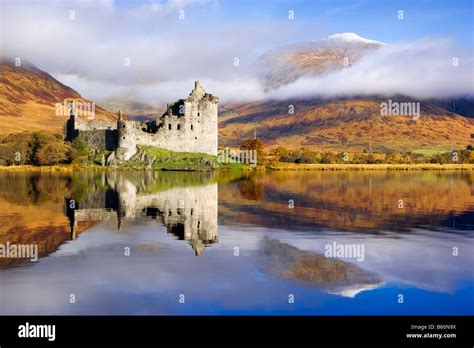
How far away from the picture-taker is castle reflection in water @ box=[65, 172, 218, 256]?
67.7ft

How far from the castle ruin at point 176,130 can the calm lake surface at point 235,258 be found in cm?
4264

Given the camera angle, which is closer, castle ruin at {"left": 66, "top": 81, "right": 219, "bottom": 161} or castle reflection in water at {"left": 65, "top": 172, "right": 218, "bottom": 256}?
castle reflection in water at {"left": 65, "top": 172, "right": 218, "bottom": 256}

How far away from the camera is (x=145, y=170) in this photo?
67.2 metres

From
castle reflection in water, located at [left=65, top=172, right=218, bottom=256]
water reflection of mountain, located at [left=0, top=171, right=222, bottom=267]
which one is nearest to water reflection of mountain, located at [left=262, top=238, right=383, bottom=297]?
castle reflection in water, located at [left=65, top=172, right=218, bottom=256]

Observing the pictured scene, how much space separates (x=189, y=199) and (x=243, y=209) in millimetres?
4109

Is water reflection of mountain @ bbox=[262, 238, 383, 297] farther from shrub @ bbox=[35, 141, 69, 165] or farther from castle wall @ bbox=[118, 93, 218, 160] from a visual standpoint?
shrub @ bbox=[35, 141, 69, 165]

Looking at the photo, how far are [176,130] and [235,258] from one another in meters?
58.0

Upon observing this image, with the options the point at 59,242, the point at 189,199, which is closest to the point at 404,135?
the point at 189,199

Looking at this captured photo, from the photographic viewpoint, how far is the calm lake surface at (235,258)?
11.9 meters

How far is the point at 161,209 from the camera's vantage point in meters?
26.8

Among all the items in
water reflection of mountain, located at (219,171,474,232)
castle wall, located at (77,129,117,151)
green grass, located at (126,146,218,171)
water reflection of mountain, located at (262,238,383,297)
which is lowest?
water reflection of mountain, located at (262,238,383,297)

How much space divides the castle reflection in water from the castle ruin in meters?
35.4

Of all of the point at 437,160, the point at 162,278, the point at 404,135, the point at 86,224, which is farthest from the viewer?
the point at 404,135

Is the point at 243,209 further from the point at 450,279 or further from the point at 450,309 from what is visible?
the point at 450,309
